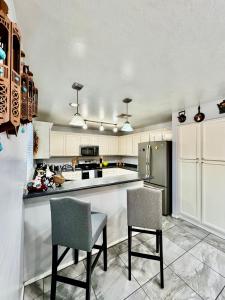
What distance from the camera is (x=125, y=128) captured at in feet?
9.05

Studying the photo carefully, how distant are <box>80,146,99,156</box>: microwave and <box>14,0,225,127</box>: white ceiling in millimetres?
2836

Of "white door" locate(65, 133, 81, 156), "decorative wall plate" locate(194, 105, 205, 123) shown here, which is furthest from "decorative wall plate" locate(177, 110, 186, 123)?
"white door" locate(65, 133, 81, 156)

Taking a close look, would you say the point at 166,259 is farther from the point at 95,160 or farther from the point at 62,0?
the point at 95,160

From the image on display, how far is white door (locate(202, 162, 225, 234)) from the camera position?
8.04ft

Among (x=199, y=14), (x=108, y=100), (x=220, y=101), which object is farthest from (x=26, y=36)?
(x=220, y=101)

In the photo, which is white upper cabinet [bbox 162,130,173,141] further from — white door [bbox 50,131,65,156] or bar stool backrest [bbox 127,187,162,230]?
white door [bbox 50,131,65,156]

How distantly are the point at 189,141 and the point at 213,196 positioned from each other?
1.10m

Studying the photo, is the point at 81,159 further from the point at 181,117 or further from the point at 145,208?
the point at 145,208

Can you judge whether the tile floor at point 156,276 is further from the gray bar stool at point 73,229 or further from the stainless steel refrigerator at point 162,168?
the stainless steel refrigerator at point 162,168

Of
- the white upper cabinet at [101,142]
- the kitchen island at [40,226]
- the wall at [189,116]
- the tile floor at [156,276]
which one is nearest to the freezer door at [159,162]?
the wall at [189,116]

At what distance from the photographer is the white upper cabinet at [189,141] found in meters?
2.82

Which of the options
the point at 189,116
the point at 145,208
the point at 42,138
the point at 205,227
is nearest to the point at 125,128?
the point at 189,116

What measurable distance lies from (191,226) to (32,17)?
12.2ft

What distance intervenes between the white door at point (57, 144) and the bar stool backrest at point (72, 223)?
349 centimetres
